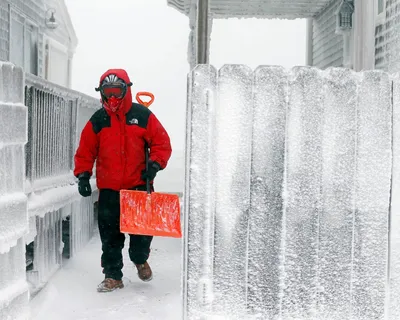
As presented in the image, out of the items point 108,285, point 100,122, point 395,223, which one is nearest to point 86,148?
point 100,122

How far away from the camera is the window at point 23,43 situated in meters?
10.8

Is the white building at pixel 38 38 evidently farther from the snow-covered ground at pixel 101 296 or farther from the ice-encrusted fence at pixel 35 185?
the snow-covered ground at pixel 101 296

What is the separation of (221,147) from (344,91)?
1.85 feet

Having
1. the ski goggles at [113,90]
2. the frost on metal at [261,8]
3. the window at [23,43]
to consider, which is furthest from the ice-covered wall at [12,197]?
the window at [23,43]

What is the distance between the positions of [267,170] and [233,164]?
0.47ft

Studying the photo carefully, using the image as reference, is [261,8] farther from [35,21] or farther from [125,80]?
[125,80]

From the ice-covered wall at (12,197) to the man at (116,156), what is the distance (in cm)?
132

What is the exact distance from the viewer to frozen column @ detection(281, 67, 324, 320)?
199 centimetres

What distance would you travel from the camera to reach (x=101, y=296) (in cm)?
405

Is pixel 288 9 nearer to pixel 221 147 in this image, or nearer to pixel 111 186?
pixel 111 186

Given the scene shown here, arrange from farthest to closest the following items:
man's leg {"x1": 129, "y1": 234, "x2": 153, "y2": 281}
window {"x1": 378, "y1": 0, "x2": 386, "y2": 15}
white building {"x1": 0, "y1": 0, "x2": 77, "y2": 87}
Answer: white building {"x1": 0, "y1": 0, "x2": 77, "y2": 87} → window {"x1": 378, "y1": 0, "x2": 386, "y2": 15} → man's leg {"x1": 129, "y1": 234, "x2": 153, "y2": 281}

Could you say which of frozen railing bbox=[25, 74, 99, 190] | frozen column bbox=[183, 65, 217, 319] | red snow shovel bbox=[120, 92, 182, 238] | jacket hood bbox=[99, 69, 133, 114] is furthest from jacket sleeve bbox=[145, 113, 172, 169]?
frozen column bbox=[183, 65, 217, 319]

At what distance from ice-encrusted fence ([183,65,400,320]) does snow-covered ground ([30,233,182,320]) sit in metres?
1.77

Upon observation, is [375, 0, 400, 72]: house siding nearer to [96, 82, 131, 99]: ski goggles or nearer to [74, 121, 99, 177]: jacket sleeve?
[96, 82, 131, 99]: ski goggles
